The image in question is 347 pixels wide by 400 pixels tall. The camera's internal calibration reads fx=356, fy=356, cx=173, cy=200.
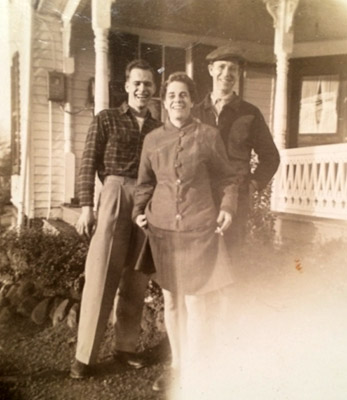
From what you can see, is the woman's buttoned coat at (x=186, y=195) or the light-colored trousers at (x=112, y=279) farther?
the light-colored trousers at (x=112, y=279)

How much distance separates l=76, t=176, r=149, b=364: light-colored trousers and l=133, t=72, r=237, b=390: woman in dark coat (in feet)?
Answer: 0.32

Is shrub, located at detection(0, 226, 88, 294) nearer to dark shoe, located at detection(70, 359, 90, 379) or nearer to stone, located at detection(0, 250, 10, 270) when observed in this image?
stone, located at detection(0, 250, 10, 270)

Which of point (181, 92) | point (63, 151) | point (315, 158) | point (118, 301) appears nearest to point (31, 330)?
point (118, 301)

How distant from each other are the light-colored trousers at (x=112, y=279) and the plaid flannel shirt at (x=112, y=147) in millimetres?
53

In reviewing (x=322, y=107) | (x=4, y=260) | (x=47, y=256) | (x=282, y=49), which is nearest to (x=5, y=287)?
(x=4, y=260)

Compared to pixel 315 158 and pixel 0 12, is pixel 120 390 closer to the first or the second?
pixel 0 12

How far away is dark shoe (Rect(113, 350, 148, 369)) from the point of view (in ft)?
5.98

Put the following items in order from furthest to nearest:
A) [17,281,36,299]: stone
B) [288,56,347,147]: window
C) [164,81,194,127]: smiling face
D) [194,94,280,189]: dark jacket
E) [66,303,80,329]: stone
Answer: [288,56,347,147]: window → [17,281,36,299]: stone → [66,303,80,329]: stone → [194,94,280,189]: dark jacket → [164,81,194,127]: smiling face

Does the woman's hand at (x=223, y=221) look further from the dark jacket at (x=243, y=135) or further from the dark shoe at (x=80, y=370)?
the dark shoe at (x=80, y=370)

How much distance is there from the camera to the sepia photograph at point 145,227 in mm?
1551

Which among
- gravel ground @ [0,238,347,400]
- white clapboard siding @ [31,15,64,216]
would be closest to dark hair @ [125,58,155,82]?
white clapboard siding @ [31,15,64,216]

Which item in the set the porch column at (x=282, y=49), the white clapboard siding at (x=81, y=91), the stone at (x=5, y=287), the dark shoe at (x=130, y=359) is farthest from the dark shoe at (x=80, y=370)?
the porch column at (x=282, y=49)

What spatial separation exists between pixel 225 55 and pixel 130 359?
156 cm

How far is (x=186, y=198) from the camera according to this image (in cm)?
151
